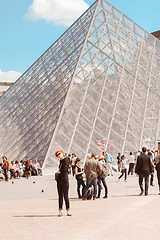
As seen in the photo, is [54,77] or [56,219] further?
[54,77]

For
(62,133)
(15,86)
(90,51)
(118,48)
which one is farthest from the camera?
(15,86)

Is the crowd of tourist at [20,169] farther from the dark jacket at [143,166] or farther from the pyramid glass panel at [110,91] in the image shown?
the dark jacket at [143,166]

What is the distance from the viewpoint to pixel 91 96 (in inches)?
961

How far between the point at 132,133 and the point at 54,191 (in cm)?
1240

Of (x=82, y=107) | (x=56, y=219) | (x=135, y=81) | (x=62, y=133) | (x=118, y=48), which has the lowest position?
(x=56, y=219)

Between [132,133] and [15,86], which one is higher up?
[15,86]

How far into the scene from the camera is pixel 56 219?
789cm

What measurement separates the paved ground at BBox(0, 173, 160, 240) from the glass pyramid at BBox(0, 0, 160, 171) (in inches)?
401

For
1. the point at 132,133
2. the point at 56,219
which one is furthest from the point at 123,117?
the point at 56,219

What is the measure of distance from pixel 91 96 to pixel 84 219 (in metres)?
17.0

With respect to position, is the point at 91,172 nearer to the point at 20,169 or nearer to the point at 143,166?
the point at 143,166

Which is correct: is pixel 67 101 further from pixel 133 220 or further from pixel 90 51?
pixel 133 220

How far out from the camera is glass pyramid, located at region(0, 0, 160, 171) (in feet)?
73.3

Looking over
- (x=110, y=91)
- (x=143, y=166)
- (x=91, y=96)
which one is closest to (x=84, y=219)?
(x=143, y=166)
